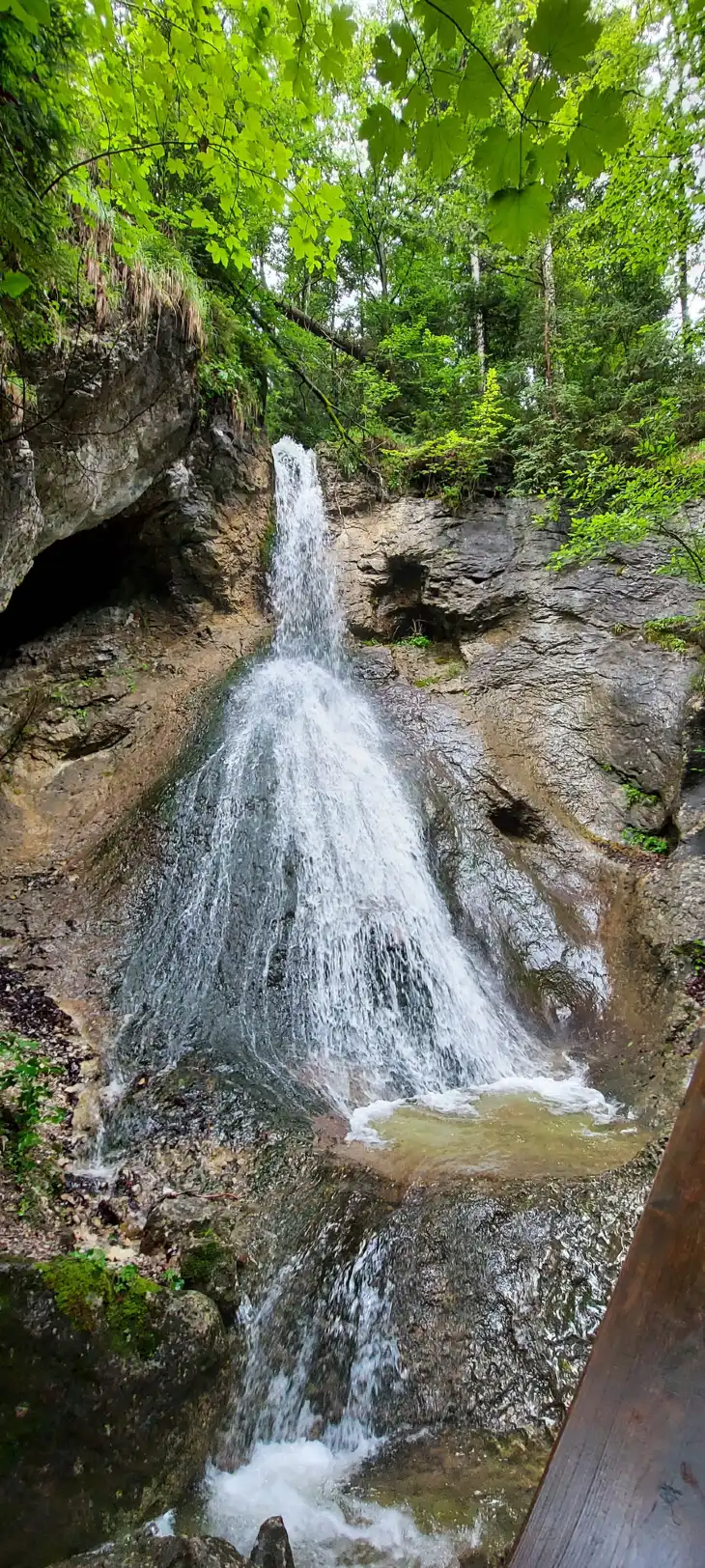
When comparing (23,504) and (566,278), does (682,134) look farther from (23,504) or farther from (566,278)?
(566,278)

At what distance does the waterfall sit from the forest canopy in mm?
3948

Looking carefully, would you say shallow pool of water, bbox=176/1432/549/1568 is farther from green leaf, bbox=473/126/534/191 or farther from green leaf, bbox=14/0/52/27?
green leaf, bbox=14/0/52/27

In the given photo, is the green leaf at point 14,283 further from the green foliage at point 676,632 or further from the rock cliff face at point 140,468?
the green foliage at point 676,632

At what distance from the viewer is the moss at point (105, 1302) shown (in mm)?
2363

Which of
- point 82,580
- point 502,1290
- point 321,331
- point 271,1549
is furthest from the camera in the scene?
point 321,331

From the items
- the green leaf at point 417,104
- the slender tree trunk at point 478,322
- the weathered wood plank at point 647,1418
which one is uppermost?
the slender tree trunk at point 478,322

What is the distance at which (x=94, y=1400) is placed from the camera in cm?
228

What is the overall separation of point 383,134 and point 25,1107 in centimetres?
488

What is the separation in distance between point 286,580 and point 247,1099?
845 cm

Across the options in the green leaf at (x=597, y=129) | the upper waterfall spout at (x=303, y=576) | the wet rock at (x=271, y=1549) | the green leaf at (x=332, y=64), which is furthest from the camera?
the upper waterfall spout at (x=303, y=576)

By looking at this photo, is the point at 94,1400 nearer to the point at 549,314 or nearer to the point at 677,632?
the point at 677,632

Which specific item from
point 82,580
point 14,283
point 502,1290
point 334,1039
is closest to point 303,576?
point 82,580

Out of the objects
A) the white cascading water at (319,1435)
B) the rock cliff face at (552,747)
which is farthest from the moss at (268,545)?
the white cascading water at (319,1435)

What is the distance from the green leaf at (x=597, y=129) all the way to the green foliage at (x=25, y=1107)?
15.3ft
